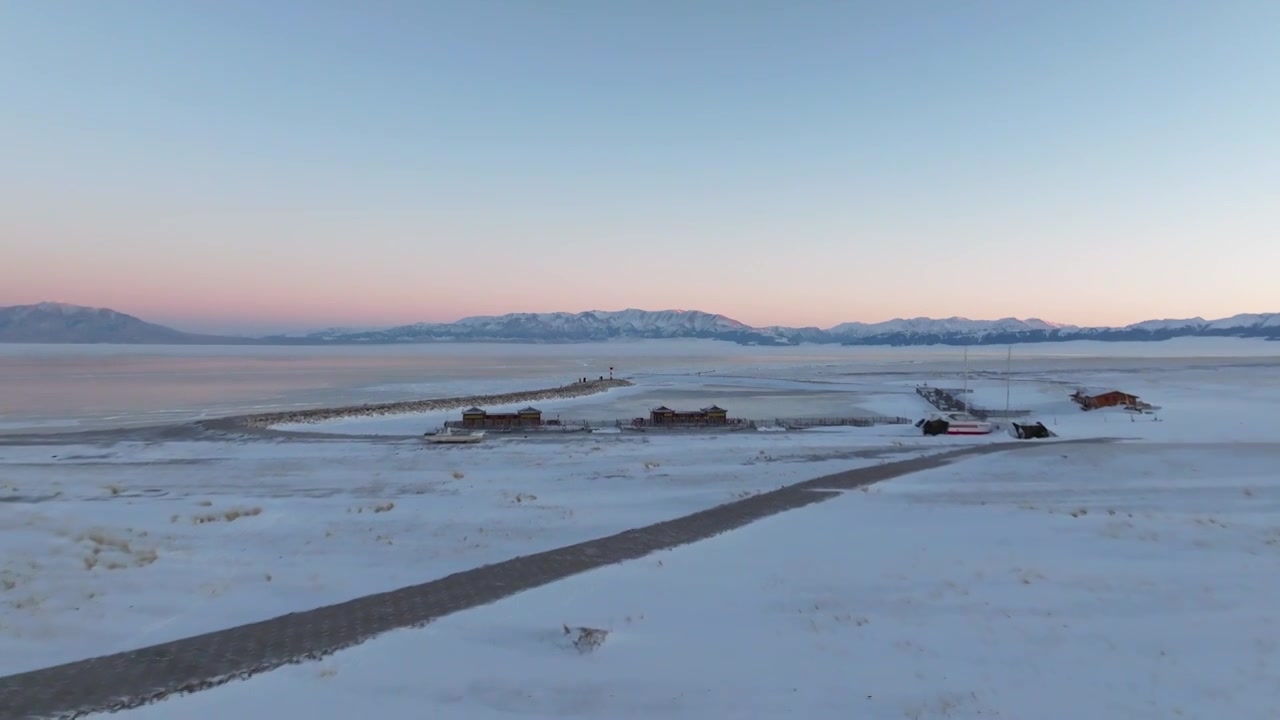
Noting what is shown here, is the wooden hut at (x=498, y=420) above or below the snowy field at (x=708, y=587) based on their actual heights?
below

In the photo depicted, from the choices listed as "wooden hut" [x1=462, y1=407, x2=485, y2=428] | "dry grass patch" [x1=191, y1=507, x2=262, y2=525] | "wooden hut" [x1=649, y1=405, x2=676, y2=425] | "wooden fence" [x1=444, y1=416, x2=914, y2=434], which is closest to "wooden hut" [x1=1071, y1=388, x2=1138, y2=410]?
"wooden fence" [x1=444, y1=416, x2=914, y2=434]

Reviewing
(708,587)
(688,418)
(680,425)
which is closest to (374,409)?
(680,425)

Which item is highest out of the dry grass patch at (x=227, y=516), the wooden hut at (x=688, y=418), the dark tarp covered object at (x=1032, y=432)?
the dry grass patch at (x=227, y=516)

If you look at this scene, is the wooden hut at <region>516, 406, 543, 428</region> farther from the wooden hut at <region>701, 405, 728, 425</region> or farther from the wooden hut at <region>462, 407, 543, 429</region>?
the wooden hut at <region>701, 405, 728, 425</region>

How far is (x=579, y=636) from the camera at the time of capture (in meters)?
8.51

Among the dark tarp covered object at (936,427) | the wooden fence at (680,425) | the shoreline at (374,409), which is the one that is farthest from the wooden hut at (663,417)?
the shoreline at (374,409)

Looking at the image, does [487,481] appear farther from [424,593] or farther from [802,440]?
[802,440]

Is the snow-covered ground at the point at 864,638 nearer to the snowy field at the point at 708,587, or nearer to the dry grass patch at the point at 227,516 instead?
the snowy field at the point at 708,587

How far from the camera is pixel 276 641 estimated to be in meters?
8.49

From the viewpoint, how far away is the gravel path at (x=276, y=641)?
23.6 ft

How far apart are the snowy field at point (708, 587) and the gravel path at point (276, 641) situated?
34 centimetres

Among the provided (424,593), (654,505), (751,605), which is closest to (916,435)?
(654,505)

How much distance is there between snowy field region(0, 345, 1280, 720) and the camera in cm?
734

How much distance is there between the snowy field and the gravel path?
34cm
